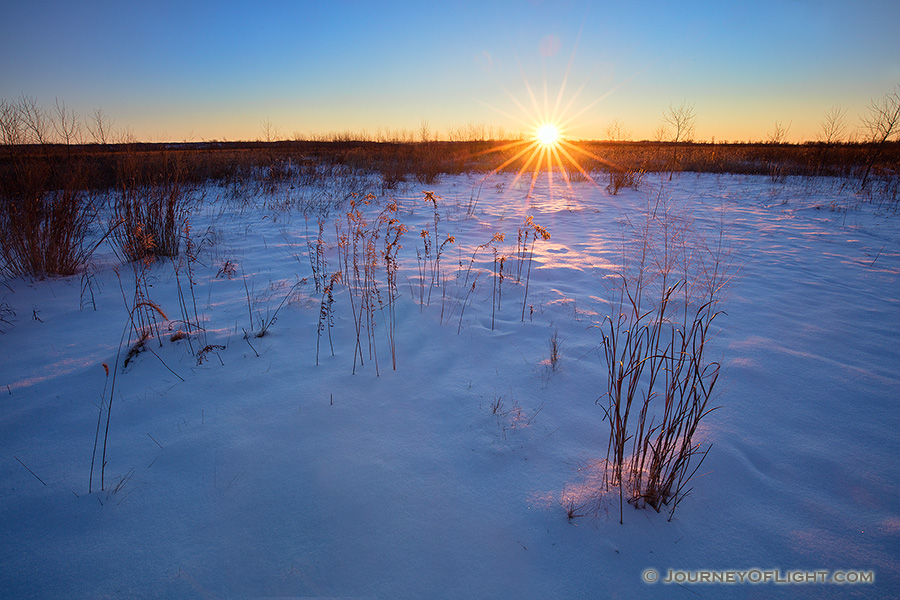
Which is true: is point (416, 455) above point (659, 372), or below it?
below

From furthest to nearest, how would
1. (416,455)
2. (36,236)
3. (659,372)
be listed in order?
(36,236)
(659,372)
(416,455)

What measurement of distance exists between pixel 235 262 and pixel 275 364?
2534 millimetres

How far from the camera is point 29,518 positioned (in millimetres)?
1421

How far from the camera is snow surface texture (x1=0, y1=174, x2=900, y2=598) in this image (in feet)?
4.28

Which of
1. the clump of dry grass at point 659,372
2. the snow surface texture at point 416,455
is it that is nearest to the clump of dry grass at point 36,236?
the snow surface texture at point 416,455

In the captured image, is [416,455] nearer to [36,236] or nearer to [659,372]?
[659,372]

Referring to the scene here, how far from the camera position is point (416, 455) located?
176 centimetres

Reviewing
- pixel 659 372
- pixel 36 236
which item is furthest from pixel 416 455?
pixel 36 236

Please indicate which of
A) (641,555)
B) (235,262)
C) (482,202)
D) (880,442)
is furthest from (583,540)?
(482,202)

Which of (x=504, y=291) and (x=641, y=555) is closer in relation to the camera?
(x=641, y=555)

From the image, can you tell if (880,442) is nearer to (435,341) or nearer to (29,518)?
(435,341)

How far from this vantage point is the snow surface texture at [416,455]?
1.30 metres

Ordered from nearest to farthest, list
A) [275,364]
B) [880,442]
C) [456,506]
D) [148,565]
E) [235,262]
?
[148,565], [456,506], [880,442], [275,364], [235,262]

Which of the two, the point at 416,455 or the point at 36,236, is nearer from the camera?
the point at 416,455
